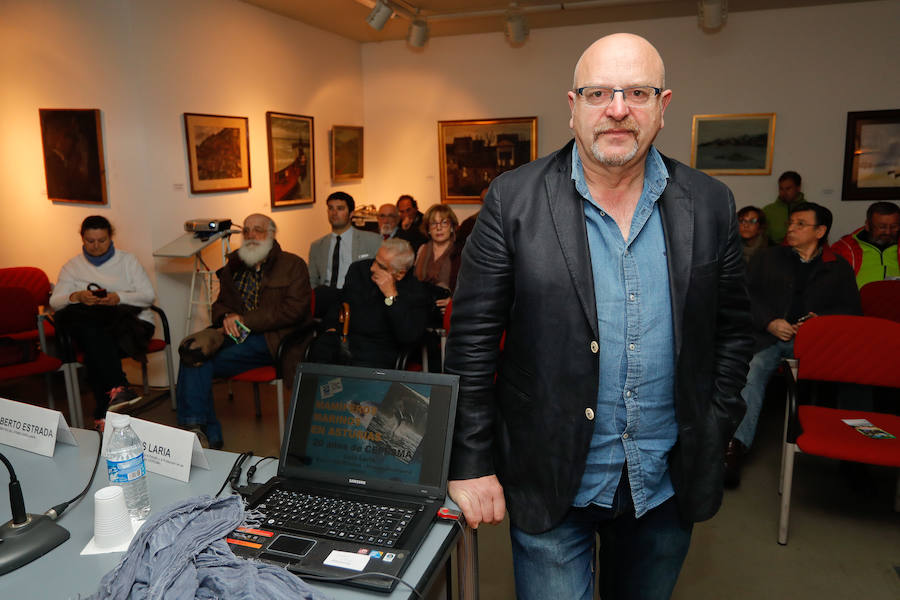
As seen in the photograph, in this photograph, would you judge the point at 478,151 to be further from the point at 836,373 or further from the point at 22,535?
the point at 22,535

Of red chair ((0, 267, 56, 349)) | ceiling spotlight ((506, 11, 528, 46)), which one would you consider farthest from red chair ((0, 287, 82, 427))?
ceiling spotlight ((506, 11, 528, 46))

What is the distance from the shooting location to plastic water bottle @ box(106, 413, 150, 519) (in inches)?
51.3

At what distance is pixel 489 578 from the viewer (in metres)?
2.55

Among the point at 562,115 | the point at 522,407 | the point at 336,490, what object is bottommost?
the point at 336,490

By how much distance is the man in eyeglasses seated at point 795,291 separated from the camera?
11.9ft

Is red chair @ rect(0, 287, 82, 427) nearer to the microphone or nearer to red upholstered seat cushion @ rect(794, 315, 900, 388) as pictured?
the microphone

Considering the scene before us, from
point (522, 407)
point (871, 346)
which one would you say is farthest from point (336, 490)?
point (871, 346)

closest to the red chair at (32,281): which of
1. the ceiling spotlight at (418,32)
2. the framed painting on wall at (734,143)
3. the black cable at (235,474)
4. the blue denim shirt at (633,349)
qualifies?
the black cable at (235,474)

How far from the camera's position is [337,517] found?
1.25 m

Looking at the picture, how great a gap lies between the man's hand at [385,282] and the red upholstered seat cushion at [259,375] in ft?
2.58

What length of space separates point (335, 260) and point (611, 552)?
4.53m

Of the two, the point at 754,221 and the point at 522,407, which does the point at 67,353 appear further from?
the point at 754,221

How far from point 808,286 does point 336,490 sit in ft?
11.1

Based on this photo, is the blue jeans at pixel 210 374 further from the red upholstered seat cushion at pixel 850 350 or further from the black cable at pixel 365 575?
the red upholstered seat cushion at pixel 850 350
